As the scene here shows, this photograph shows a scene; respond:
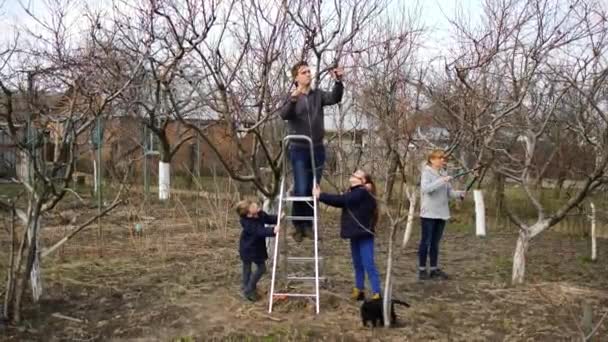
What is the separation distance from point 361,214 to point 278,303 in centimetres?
91

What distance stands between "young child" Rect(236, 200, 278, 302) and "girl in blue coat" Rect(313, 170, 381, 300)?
528 mm

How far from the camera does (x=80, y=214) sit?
1166cm

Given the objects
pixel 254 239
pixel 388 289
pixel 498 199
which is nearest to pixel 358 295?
pixel 388 289

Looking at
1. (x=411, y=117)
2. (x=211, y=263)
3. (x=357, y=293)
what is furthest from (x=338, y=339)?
(x=211, y=263)

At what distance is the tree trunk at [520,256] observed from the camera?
587cm

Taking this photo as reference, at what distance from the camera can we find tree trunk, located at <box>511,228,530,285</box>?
587cm

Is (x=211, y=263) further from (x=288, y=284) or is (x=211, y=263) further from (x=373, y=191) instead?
(x=373, y=191)

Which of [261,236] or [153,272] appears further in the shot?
[153,272]

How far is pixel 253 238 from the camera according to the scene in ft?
16.8

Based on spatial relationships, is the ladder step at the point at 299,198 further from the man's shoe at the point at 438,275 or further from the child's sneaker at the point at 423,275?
the man's shoe at the point at 438,275

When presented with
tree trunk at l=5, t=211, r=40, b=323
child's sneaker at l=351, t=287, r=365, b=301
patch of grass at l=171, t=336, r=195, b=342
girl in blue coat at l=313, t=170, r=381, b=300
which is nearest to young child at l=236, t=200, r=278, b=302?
girl in blue coat at l=313, t=170, r=381, b=300

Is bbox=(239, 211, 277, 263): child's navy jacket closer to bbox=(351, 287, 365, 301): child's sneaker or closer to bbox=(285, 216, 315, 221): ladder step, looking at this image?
bbox=(285, 216, 315, 221): ladder step

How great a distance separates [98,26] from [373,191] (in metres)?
2.85

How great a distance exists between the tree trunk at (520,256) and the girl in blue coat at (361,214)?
5.19 ft
